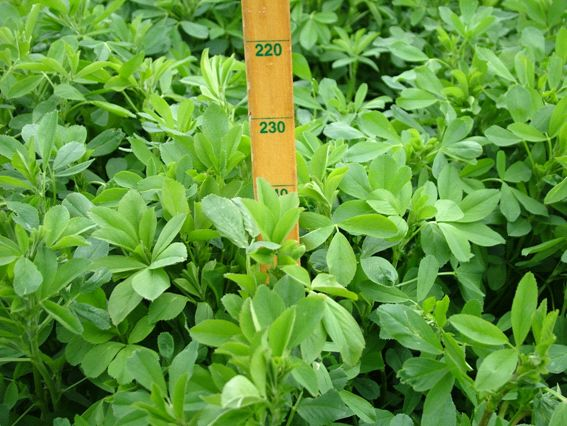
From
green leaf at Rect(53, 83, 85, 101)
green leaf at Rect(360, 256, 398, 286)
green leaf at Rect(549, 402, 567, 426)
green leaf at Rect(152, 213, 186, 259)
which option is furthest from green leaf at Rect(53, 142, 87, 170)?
green leaf at Rect(549, 402, 567, 426)

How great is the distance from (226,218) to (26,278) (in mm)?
292

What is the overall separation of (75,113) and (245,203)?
2.34 feet

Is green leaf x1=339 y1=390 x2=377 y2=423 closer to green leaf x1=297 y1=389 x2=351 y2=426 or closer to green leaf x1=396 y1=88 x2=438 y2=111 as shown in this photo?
green leaf x1=297 y1=389 x2=351 y2=426

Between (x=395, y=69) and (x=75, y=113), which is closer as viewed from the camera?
(x=75, y=113)

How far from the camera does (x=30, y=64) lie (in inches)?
57.4

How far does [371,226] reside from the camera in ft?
3.74

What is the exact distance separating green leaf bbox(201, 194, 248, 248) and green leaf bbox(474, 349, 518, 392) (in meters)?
0.37

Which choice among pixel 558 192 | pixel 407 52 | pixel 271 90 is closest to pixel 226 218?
pixel 271 90

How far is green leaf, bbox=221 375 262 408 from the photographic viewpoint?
0.77m

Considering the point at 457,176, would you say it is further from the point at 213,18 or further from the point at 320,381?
the point at 213,18

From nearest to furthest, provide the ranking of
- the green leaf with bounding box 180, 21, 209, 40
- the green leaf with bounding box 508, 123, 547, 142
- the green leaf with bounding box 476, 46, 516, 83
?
the green leaf with bounding box 508, 123, 547, 142 → the green leaf with bounding box 476, 46, 516, 83 → the green leaf with bounding box 180, 21, 209, 40

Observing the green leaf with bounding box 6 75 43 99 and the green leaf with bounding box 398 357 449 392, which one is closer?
the green leaf with bounding box 398 357 449 392

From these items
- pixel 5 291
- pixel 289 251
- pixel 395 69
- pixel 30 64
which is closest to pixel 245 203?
pixel 289 251

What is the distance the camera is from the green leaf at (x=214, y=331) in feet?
3.11
